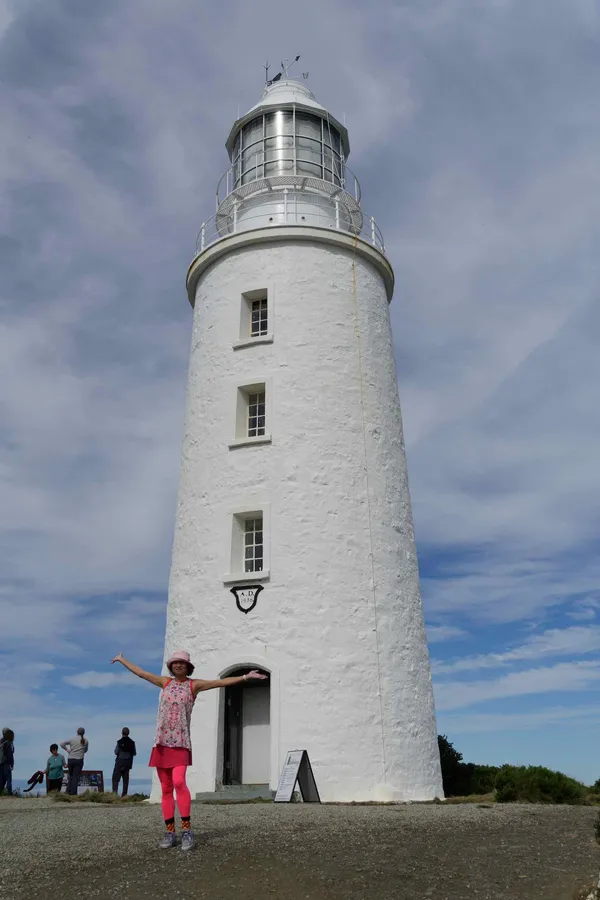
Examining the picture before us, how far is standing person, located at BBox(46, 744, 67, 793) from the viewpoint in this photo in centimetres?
1756

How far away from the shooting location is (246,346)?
1791 centimetres

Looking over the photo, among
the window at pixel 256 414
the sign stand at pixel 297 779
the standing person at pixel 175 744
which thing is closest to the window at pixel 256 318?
the window at pixel 256 414

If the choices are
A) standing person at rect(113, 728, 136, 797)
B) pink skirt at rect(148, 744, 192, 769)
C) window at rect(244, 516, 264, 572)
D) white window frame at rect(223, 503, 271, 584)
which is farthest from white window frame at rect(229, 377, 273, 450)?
pink skirt at rect(148, 744, 192, 769)

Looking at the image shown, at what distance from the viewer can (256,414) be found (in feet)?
58.6

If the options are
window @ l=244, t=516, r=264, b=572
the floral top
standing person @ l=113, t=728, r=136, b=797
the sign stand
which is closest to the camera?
the floral top

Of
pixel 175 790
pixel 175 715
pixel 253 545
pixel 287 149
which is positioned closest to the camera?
pixel 175 790

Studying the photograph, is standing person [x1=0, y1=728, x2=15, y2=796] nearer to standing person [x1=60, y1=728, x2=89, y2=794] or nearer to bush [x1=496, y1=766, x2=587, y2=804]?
standing person [x1=60, y1=728, x2=89, y2=794]

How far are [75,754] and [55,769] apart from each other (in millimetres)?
810

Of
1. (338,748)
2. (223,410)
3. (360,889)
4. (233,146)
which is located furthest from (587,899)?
(233,146)

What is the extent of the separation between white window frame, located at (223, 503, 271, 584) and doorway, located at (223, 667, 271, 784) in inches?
69.8

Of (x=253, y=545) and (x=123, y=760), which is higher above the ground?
(x=253, y=545)

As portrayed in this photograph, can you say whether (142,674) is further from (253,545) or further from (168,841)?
(253,545)

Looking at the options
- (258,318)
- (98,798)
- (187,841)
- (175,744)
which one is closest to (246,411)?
(258,318)

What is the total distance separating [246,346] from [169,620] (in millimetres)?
6154
